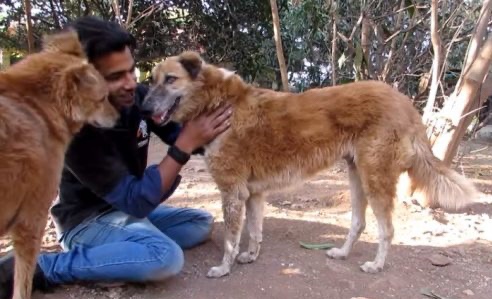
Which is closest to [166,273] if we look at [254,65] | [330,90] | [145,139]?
[145,139]

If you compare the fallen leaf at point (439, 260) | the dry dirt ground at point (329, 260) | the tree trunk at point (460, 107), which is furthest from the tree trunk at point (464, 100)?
the fallen leaf at point (439, 260)

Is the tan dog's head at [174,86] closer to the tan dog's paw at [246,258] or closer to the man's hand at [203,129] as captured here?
the man's hand at [203,129]

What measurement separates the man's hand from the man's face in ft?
1.37

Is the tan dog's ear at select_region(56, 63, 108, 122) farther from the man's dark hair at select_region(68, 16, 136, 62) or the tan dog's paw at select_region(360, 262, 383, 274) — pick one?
the tan dog's paw at select_region(360, 262, 383, 274)

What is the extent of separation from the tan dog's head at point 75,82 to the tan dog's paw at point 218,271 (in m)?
1.17

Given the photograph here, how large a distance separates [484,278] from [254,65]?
6494 mm

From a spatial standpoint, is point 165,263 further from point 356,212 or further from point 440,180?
point 440,180

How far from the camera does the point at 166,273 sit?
3.01 metres

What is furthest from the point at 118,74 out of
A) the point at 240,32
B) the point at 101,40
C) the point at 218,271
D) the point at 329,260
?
the point at 240,32

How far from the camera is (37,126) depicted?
8.27ft

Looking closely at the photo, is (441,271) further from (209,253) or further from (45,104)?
(45,104)

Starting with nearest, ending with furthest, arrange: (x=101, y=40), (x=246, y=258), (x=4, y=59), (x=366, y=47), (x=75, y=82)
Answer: (x=75, y=82), (x=101, y=40), (x=246, y=258), (x=366, y=47), (x=4, y=59)

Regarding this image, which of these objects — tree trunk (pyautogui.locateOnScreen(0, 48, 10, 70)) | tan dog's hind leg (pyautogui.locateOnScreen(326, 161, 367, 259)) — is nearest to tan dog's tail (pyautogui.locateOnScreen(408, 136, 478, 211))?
tan dog's hind leg (pyautogui.locateOnScreen(326, 161, 367, 259))

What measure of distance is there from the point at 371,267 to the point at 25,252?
210 centimetres
